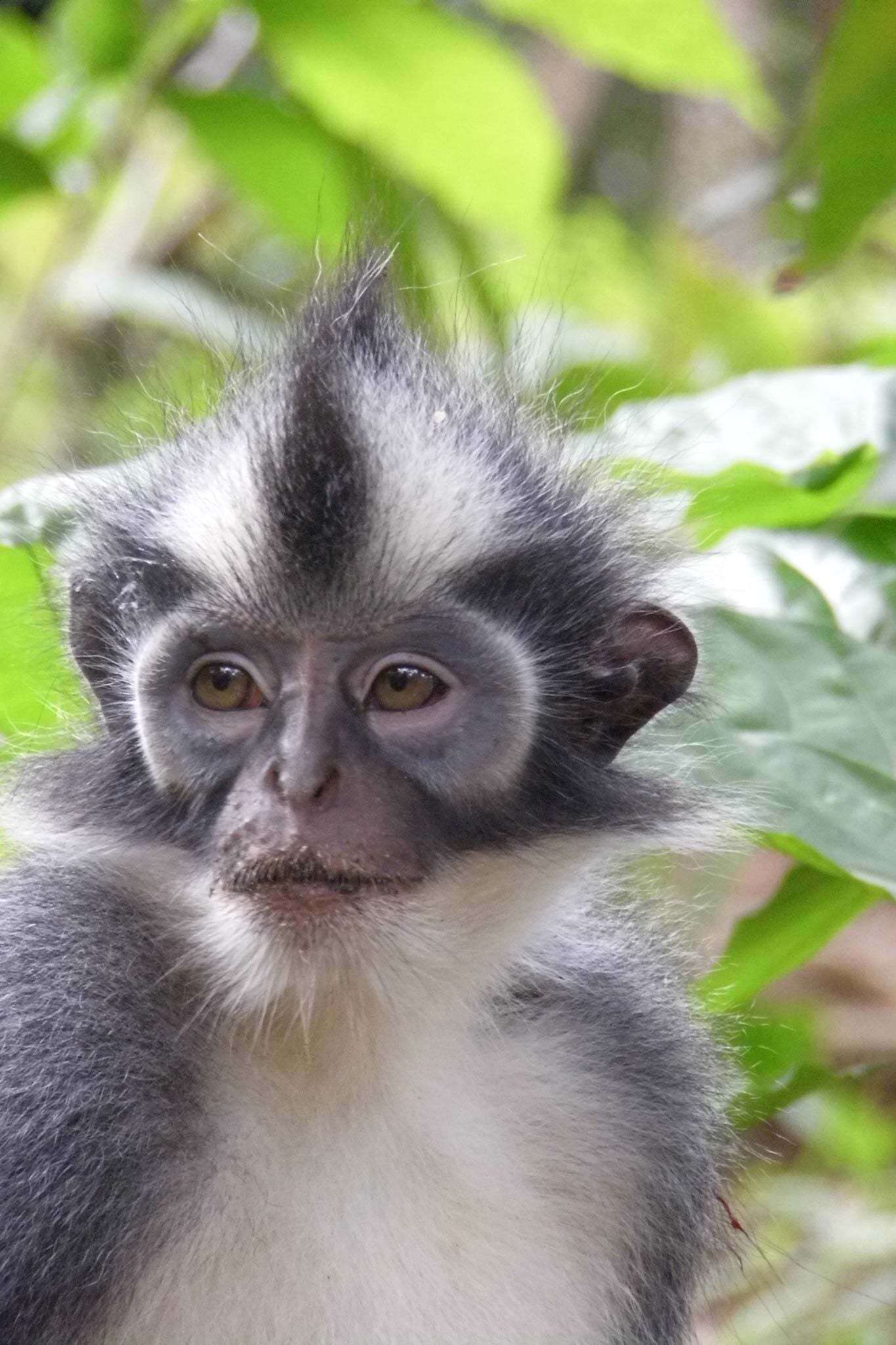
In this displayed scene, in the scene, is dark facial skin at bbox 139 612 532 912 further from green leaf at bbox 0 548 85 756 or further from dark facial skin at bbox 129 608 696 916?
green leaf at bbox 0 548 85 756

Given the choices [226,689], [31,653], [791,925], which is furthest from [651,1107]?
[31,653]

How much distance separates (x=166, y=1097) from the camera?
2369 millimetres

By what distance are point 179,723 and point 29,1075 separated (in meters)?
0.52

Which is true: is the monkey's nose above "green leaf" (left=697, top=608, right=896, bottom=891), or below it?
below

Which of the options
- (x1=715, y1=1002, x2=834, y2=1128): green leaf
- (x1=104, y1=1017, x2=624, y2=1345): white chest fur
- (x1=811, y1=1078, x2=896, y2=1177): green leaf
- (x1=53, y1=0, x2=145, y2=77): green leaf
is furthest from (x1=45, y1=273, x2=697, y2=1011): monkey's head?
(x1=811, y1=1078, x2=896, y2=1177): green leaf

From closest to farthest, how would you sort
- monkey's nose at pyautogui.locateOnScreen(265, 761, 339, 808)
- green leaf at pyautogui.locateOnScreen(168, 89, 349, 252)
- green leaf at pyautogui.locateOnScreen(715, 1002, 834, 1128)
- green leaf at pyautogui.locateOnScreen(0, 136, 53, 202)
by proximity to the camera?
monkey's nose at pyautogui.locateOnScreen(265, 761, 339, 808) < green leaf at pyautogui.locateOnScreen(715, 1002, 834, 1128) < green leaf at pyautogui.locateOnScreen(0, 136, 53, 202) < green leaf at pyautogui.locateOnScreen(168, 89, 349, 252)

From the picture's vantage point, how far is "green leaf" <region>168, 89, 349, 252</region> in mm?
3732

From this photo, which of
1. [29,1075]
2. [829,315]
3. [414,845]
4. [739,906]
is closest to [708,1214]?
[739,906]

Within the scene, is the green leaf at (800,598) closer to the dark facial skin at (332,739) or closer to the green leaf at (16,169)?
the dark facial skin at (332,739)

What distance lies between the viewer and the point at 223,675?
7.73ft

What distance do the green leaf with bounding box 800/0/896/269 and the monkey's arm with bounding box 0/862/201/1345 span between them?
76.1 inches

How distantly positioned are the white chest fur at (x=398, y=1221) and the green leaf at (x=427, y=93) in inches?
73.3

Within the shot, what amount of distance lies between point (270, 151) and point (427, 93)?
0.49m

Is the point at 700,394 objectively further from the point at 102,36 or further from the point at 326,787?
the point at 326,787
